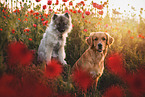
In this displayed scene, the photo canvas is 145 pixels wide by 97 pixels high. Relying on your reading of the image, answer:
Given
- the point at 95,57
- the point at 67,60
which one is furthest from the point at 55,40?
the point at 95,57

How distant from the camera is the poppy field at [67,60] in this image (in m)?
1.03

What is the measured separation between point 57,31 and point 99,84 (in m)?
2.20

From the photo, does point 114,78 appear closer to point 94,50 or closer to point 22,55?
point 94,50

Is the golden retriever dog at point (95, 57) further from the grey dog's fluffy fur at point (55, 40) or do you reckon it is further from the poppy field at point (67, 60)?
the grey dog's fluffy fur at point (55, 40)

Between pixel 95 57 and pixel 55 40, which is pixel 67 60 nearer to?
pixel 55 40

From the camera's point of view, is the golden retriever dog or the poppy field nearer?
the poppy field

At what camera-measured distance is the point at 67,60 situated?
4.75 meters

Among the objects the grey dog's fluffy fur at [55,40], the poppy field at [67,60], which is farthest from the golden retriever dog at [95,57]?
the grey dog's fluffy fur at [55,40]

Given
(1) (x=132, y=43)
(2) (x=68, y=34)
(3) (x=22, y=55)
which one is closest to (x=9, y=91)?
(3) (x=22, y=55)

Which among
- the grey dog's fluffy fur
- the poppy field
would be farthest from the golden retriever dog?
the grey dog's fluffy fur

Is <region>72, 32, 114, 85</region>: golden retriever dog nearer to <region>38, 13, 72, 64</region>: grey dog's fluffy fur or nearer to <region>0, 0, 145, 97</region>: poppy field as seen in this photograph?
<region>0, 0, 145, 97</region>: poppy field

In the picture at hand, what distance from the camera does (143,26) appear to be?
6.48 m

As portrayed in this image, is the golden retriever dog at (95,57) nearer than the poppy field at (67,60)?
No

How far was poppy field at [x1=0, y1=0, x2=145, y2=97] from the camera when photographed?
1026 millimetres
